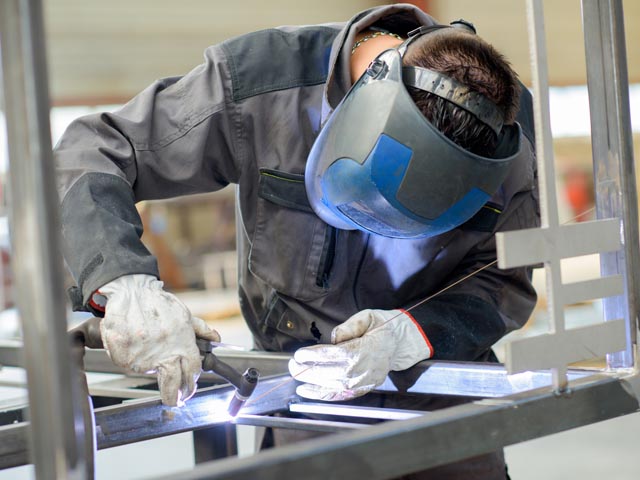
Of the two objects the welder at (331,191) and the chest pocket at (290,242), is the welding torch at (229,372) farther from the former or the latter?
the chest pocket at (290,242)

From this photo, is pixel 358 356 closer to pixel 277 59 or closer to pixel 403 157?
pixel 403 157

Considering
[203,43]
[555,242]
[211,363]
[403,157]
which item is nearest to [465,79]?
[403,157]

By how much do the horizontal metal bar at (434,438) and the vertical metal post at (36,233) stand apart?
0.15 meters

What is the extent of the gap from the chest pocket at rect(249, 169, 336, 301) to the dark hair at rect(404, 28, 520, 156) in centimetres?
39

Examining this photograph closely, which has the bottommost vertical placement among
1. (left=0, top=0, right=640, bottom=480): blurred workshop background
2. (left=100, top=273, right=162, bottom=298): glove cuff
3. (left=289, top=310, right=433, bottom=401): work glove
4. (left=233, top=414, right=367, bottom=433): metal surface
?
(left=233, top=414, right=367, bottom=433): metal surface

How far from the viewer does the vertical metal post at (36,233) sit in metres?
0.65

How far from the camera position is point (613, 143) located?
116 centimetres

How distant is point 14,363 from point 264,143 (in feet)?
2.95

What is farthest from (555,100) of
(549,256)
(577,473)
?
(549,256)

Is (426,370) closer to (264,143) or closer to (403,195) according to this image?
(403,195)

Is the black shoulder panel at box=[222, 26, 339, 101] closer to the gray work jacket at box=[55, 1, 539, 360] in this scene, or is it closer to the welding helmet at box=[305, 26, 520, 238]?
the gray work jacket at box=[55, 1, 539, 360]

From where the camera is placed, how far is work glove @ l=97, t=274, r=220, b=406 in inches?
49.4

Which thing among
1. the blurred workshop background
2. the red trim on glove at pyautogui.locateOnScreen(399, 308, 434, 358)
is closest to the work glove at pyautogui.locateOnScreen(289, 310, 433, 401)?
the red trim on glove at pyautogui.locateOnScreen(399, 308, 434, 358)

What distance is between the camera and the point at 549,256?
1.02 m
